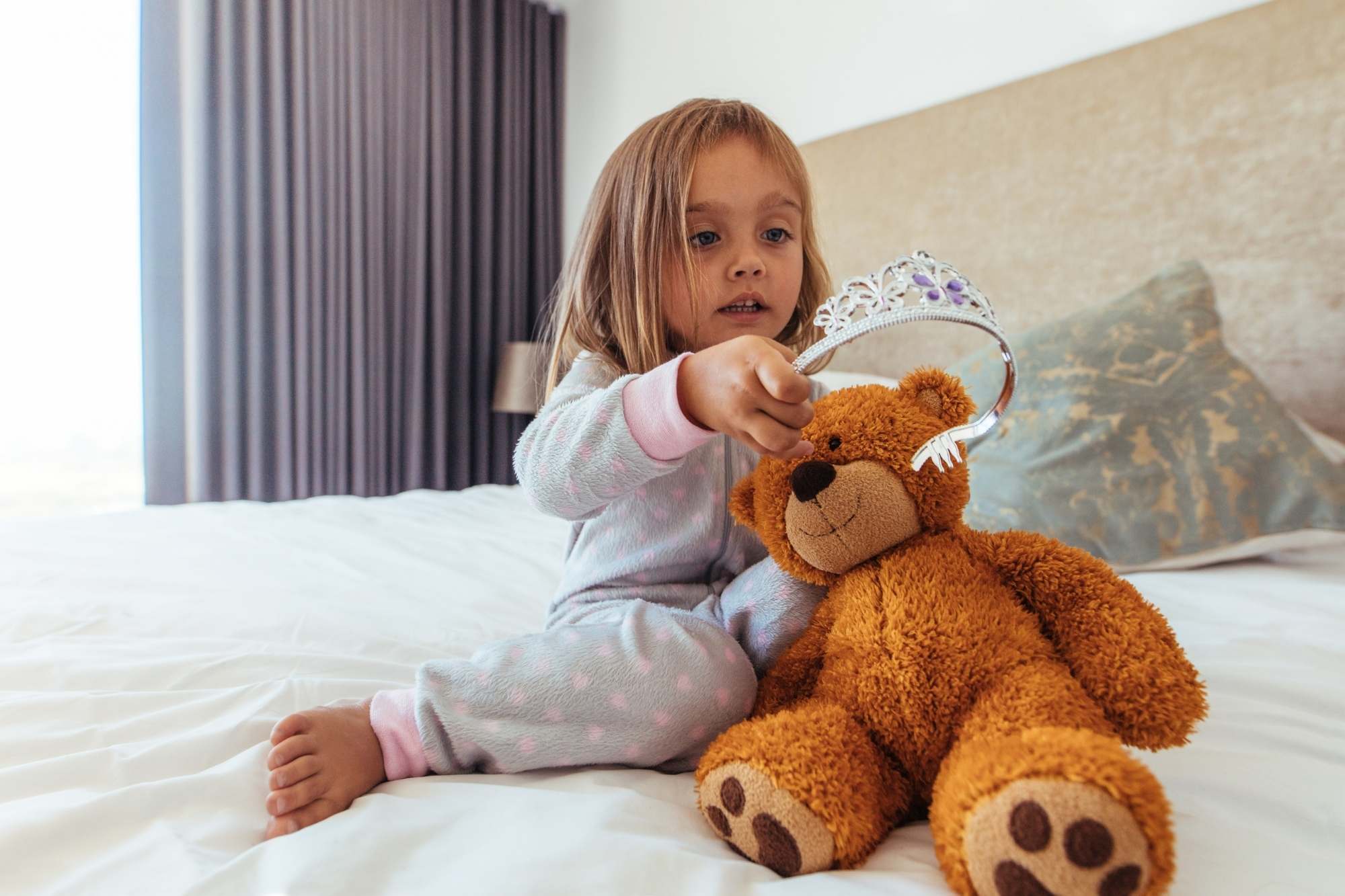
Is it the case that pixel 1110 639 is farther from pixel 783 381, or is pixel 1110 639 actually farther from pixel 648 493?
pixel 648 493

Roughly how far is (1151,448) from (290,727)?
45.1 inches

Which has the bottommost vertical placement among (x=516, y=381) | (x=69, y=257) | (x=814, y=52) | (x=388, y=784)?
(x=388, y=784)

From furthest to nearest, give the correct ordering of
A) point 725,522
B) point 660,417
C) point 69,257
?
point 69,257 < point 725,522 < point 660,417

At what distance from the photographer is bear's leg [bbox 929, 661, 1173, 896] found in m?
0.37

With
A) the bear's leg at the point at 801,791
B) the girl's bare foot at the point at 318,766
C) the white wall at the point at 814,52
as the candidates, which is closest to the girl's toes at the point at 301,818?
the girl's bare foot at the point at 318,766

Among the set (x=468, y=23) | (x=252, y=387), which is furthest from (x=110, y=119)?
(x=468, y=23)

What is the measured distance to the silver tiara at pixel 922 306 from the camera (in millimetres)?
559

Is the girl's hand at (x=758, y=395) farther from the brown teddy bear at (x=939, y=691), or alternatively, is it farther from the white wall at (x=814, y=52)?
the white wall at (x=814, y=52)

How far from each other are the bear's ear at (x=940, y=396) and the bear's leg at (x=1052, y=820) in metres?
0.26

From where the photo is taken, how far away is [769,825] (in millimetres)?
467

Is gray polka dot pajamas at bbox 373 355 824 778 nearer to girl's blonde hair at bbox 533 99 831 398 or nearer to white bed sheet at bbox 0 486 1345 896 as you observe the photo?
white bed sheet at bbox 0 486 1345 896

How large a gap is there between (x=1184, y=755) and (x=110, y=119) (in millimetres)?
2987

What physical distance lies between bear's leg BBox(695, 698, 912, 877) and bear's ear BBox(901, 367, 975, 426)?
0.25 m

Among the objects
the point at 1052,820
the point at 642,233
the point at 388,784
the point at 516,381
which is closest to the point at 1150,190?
the point at 642,233
